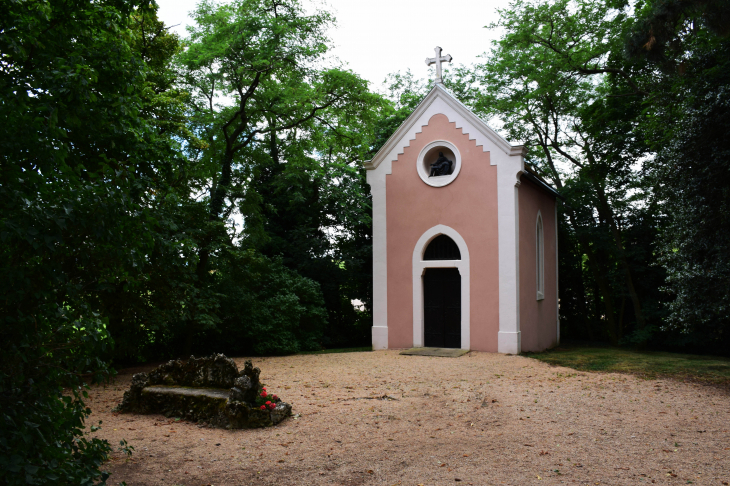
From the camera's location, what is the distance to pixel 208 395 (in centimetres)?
668

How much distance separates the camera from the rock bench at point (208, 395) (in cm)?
638

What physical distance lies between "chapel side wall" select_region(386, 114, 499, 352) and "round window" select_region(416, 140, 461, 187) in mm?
144

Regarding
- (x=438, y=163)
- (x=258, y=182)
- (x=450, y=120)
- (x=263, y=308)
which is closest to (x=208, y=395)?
(x=263, y=308)

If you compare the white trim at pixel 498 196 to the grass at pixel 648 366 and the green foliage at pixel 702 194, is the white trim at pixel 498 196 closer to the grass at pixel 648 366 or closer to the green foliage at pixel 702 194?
the grass at pixel 648 366

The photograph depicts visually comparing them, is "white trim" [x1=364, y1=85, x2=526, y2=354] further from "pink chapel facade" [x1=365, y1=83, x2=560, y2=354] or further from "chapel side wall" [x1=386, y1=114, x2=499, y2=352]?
"chapel side wall" [x1=386, y1=114, x2=499, y2=352]

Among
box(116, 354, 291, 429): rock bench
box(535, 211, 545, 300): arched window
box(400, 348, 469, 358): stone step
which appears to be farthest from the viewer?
box(535, 211, 545, 300): arched window

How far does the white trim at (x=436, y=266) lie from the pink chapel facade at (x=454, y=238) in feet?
0.09

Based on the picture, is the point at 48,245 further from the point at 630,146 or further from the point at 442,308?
the point at 630,146

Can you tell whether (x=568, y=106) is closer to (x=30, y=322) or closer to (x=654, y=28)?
(x=654, y=28)

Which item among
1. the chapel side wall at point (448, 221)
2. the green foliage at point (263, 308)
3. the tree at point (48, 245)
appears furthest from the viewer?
the green foliage at point (263, 308)

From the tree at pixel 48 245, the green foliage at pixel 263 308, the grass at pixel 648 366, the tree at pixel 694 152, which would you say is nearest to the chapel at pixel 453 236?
the grass at pixel 648 366

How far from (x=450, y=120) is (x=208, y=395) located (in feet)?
32.7

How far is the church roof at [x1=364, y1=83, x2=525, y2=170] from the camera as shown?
43.5 feet

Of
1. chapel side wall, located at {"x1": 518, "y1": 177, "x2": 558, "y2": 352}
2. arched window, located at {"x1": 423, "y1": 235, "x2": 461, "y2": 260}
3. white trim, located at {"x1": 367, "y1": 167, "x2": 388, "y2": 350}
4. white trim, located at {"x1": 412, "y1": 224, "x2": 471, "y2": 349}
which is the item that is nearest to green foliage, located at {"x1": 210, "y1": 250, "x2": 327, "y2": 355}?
white trim, located at {"x1": 367, "y1": 167, "x2": 388, "y2": 350}
